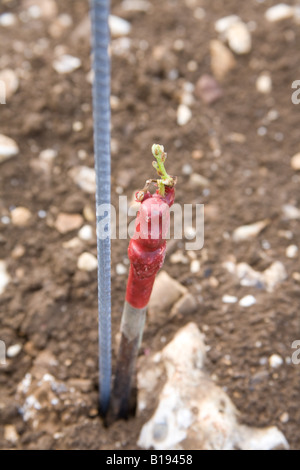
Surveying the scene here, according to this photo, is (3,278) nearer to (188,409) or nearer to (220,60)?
(188,409)

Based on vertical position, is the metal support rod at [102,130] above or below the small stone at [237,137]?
below

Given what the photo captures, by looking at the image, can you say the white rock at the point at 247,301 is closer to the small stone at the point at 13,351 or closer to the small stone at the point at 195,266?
the small stone at the point at 195,266

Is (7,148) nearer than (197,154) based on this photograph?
Yes

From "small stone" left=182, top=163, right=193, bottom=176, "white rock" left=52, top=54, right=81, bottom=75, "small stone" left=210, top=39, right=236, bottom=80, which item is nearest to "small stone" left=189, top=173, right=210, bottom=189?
"small stone" left=182, top=163, right=193, bottom=176

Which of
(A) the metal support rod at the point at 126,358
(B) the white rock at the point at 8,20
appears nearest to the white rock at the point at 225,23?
(B) the white rock at the point at 8,20

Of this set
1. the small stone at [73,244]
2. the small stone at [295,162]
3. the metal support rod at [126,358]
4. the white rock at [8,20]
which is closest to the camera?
the metal support rod at [126,358]

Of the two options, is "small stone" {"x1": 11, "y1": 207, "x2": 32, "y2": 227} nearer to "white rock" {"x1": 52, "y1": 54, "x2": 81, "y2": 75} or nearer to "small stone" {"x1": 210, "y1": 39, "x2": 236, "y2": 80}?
"white rock" {"x1": 52, "y1": 54, "x2": 81, "y2": 75}

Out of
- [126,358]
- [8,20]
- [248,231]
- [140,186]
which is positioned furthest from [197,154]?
[8,20]
